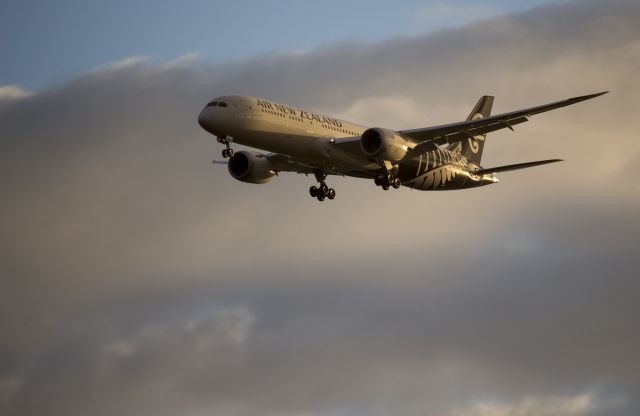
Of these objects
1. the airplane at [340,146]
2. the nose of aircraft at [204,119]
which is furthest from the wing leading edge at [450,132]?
the nose of aircraft at [204,119]

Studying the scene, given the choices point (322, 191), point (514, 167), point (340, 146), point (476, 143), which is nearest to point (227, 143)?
point (340, 146)

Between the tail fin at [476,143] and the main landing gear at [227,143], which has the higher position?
the tail fin at [476,143]

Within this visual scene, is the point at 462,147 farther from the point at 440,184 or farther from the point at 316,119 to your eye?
the point at 316,119

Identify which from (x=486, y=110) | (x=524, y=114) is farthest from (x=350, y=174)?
(x=486, y=110)

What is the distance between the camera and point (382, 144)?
57188mm

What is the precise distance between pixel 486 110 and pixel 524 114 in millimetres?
20961

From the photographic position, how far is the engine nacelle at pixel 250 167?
206 ft

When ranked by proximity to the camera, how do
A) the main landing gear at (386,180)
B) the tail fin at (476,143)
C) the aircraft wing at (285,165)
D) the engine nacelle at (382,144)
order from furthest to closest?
the tail fin at (476,143), the aircraft wing at (285,165), the main landing gear at (386,180), the engine nacelle at (382,144)

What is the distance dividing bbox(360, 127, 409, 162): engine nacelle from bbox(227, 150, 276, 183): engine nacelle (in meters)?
7.78

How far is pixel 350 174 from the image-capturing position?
61.9 meters

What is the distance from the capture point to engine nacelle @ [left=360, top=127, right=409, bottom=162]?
5734cm

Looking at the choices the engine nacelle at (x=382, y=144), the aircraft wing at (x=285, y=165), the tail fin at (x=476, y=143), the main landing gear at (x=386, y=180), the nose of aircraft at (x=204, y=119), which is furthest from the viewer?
the tail fin at (x=476, y=143)

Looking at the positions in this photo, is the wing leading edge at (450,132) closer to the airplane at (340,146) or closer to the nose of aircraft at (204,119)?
the airplane at (340,146)

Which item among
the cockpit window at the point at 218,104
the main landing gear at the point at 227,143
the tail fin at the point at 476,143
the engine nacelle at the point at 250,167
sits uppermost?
the tail fin at the point at 476,143
